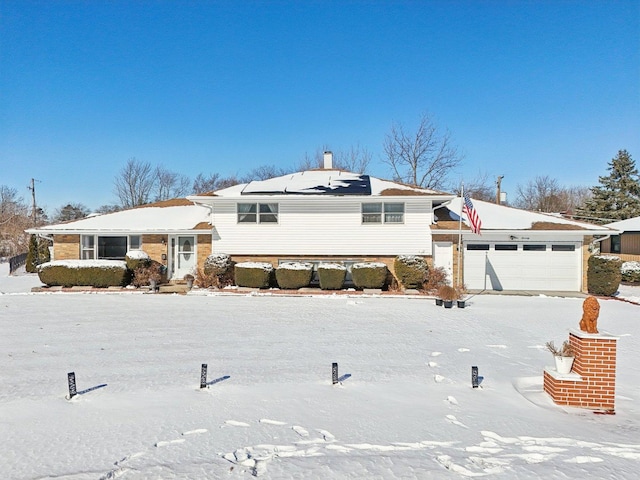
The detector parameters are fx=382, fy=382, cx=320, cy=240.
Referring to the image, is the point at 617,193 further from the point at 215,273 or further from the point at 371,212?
the point at 215,273

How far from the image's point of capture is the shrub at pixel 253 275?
15922 millimetres

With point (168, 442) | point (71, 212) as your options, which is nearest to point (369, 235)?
point (168, 442)

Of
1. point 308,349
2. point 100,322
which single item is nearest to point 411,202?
point 308,349

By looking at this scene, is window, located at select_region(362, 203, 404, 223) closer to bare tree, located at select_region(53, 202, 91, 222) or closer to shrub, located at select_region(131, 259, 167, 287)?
shrub, located at select_region(131, 259, 167, 287)

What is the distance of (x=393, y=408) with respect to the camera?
5.14 m

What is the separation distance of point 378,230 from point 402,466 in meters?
13.7

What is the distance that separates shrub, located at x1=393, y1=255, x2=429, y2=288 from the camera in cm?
1569

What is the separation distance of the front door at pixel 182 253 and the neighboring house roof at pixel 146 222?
66 cm

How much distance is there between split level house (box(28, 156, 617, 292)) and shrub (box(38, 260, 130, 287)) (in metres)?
2.01

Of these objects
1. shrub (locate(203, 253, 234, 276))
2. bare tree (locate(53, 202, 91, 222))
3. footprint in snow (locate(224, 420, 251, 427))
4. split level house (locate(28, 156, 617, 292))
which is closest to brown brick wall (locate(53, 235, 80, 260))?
split level house (locate(28, 156, 617, 292))

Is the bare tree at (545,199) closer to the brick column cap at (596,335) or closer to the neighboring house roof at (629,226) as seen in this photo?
the neighboring house roof at (629,226)

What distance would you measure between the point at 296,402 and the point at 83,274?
47.6 feet

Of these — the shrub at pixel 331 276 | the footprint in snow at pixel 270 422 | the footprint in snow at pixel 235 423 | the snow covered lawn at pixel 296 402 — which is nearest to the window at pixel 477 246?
the shrub at pixel 331 276

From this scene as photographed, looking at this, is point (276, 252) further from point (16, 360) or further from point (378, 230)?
point (16, 360)
